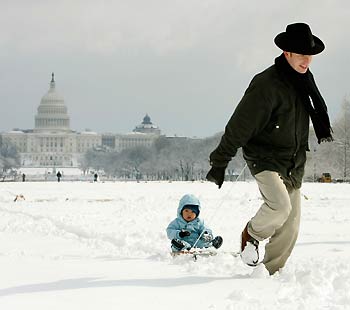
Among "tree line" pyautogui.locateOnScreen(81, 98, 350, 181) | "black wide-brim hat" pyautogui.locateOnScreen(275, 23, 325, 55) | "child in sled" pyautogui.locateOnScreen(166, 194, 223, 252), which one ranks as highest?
"tree line" pyautogui.locateOnScreen(81, 98, 350, 181)

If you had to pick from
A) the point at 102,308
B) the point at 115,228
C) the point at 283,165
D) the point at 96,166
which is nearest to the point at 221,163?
the point at 283,165

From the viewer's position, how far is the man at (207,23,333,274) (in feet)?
15.8

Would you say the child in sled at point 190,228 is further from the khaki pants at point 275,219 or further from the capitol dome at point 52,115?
the capitol dome at point 52,115

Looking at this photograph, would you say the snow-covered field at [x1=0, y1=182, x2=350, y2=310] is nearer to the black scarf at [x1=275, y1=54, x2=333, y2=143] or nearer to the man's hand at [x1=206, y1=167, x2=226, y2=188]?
the man's hand at [x1=206, y1=167, x2=226, y2=188]

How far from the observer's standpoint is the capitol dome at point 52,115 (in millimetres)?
184750

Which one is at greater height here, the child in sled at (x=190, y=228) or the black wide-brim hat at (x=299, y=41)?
the black wide-brim hat at (x=299, y=41)

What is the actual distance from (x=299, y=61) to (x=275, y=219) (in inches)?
45.7

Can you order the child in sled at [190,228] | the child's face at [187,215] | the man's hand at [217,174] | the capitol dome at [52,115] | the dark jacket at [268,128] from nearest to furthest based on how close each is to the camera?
the dark jacket at [268,128] → the man's hand at [217,174] → the child in sled at [190,228] → the child's face at [187,215] → the capitol dome at [52,115]

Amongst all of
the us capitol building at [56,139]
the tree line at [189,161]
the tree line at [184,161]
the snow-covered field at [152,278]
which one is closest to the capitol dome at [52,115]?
the us capitol building at [56,139]

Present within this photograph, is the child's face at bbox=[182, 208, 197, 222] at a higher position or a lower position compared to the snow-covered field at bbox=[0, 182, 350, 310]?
higher

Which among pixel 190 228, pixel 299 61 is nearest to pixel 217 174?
pixel 299 61

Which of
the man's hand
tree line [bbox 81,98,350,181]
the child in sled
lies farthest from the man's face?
tree line [bbox 81,98,350,181]

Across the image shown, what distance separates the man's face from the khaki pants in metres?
0.80

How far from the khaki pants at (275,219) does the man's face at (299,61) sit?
80cm
